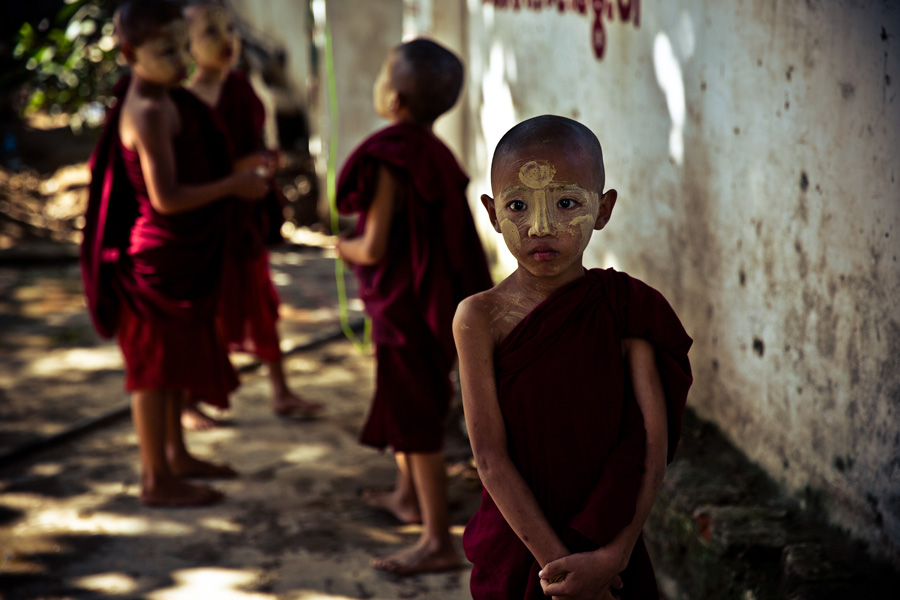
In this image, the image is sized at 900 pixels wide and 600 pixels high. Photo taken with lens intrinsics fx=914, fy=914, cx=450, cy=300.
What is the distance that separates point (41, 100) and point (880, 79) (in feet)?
19.5

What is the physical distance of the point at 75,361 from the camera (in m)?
5.21

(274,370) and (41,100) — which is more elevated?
(41,100)

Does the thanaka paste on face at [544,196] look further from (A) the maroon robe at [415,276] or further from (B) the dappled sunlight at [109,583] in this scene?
(B) the dappled sunlight at [109,583]

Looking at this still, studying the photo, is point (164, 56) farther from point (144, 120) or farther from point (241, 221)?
point (241, 221)

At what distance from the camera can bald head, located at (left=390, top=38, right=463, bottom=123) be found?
112 inches

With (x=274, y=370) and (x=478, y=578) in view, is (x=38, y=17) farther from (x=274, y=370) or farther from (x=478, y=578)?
(x=478, y=578)

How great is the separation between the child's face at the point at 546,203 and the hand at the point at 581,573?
0.55 meters

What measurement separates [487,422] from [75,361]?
4073mm

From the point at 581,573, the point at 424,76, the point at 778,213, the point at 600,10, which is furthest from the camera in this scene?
the point at 600,10

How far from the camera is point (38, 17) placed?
34.4 feet

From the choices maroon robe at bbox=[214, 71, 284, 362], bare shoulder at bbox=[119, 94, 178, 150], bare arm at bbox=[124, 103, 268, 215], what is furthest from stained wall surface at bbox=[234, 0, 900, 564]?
bare shoulder at bbox=[119, 94, 178, 150]

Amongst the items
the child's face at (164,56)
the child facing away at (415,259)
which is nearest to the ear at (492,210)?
the child facing away at (415,259)

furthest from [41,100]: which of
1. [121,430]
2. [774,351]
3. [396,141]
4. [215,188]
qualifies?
[774,351]

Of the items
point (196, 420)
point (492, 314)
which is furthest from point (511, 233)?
point (196, 420)
